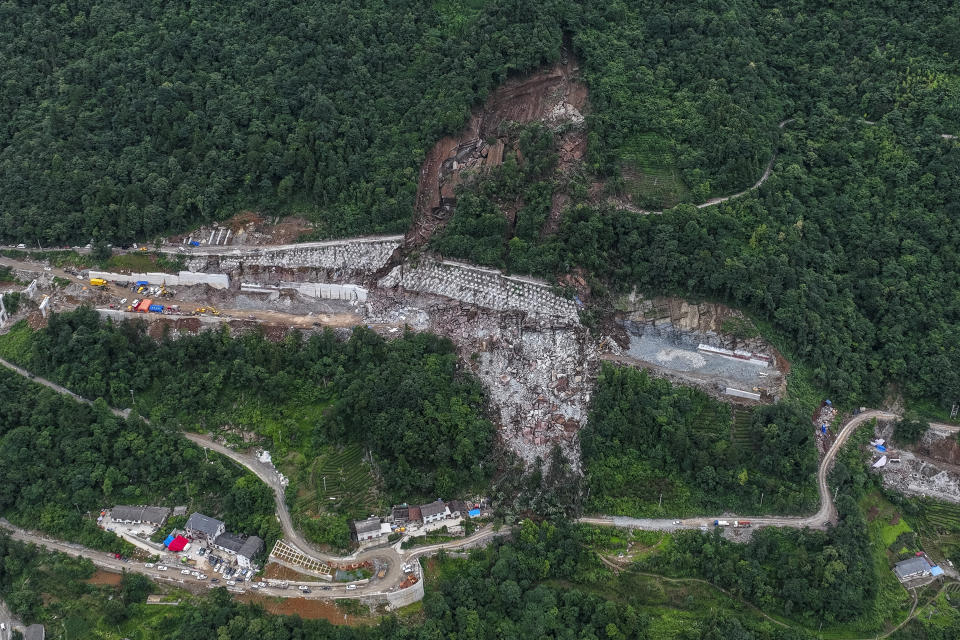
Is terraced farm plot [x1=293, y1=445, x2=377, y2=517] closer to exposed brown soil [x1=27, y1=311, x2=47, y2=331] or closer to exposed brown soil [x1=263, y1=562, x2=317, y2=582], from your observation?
exposed brown soil [x1=263, y1=562, x2=317, y2=582]

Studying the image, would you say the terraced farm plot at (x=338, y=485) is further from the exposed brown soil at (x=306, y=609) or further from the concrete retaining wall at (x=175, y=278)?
the concrete retaining wall at (x=175, y=278)

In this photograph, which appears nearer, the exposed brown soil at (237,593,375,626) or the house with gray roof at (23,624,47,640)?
the house with gray roof at (23,624,47,640)

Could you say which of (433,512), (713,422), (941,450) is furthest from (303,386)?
(941,450)

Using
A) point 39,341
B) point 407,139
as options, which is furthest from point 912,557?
point 39,341

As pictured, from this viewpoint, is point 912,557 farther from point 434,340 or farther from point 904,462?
point 434,340

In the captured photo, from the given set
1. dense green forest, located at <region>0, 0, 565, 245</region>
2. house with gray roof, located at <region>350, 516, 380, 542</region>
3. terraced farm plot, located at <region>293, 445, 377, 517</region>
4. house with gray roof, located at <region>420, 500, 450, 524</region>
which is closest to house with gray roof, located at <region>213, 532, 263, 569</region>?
terraced farm plot, located at <region>293, 445, 377, 517</region>
